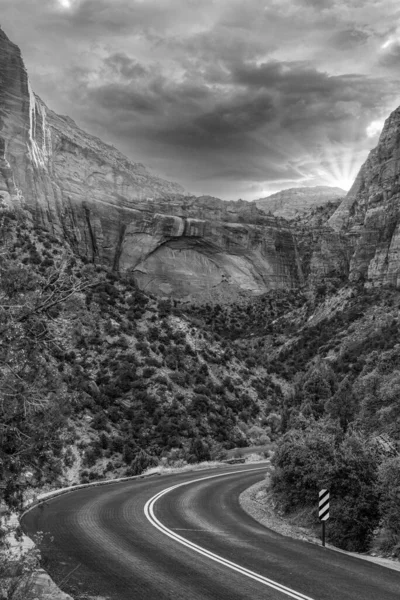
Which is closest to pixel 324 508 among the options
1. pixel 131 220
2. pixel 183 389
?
pixel 183 389

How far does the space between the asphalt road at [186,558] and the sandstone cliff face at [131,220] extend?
67946mm

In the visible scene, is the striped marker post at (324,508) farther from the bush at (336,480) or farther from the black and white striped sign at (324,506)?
the bush at (336,480)

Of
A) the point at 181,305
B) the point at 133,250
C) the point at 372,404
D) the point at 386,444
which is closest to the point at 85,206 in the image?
the point at 133,250

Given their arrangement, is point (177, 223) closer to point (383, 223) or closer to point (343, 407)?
point (383, 223)

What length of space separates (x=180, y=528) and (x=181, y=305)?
276 ft

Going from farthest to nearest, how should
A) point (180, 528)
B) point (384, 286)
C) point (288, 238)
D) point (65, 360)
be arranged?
point (288, 238)
point (384, 286)
point (65, 360)
point (180, 528)

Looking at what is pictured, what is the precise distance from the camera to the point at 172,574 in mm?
9492

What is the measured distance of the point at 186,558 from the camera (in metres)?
Answer: 10.6

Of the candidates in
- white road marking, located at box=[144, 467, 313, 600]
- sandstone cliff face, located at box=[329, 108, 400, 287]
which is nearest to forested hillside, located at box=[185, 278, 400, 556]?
white road marking, located at box=[144, 467, 313, 600]

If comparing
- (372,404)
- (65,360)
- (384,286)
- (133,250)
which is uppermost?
(133,250)

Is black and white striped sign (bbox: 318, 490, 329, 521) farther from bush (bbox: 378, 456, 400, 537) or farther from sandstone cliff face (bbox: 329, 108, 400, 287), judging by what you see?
sandstone cliff face (bbox: 329, 108, 400, 287)

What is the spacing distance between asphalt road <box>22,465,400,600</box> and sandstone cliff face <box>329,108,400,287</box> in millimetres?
65783

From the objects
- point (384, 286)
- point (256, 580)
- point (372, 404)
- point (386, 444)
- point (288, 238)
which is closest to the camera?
point (256, 580)

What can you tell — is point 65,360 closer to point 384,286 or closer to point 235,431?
point 235,431
